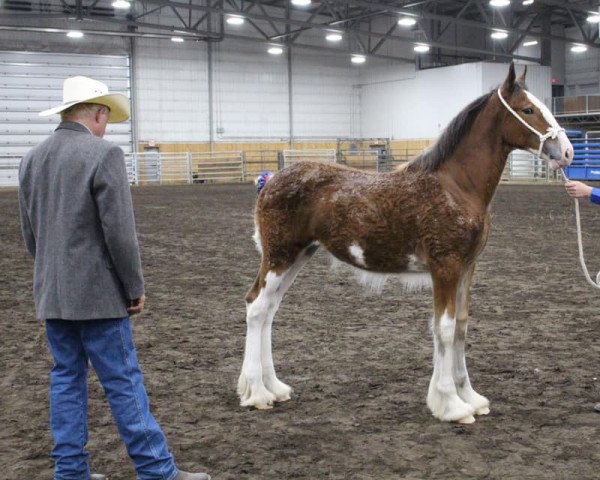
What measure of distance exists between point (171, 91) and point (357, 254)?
33.1 m

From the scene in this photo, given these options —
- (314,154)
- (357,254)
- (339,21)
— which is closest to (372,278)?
(357,254)

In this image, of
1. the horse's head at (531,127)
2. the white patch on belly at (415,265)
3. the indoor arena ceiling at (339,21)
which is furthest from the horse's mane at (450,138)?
the indoor arena ceiling at (339,21)

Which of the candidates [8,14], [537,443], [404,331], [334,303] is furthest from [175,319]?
[8,14]

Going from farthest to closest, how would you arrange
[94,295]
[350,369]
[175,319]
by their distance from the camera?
[175,319], [350,369], [94,295]

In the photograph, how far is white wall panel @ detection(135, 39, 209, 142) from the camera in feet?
117

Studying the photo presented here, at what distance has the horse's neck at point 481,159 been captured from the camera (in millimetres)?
4539

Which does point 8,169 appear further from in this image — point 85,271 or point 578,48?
point 85,271

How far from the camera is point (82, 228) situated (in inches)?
122

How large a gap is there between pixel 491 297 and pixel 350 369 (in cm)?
307

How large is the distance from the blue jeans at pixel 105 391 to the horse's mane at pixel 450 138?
89.5 inches

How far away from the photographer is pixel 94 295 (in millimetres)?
3107

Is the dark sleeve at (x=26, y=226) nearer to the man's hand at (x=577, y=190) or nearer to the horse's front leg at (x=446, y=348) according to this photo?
the horse's front leg at (x=446, y=348)

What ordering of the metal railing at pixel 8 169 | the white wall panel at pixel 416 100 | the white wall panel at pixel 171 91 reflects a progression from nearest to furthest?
the metal railing at pixel 8 169, the white wall panel at pixel 171 91, the white wall panel at pixel 416 100

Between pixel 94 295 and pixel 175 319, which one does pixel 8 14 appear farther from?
pixel 94 295
